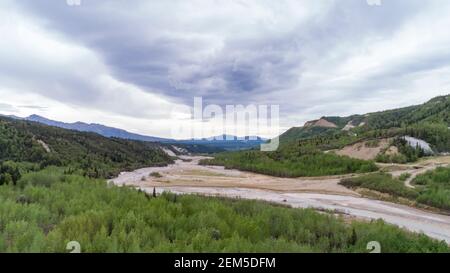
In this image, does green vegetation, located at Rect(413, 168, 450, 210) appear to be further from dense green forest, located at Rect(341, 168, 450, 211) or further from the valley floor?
the valley floor

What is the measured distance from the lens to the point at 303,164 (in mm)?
43312

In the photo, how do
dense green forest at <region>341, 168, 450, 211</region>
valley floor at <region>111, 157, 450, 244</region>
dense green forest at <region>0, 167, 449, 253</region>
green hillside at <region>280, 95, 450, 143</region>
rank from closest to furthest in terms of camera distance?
dense green forest at <region>0, 167, 449, 253</region>
valley floor at <region>111, 157, 450, 244</region>
dense green forest at <region>341, 168, 450, 211</region>
green hillside at <region>280, 95, 450, 143</region>

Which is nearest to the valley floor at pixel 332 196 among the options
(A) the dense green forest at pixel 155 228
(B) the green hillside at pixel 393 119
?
(A) the dense green forest at pixel 155 228

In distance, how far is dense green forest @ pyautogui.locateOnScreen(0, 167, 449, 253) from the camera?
7.63 m

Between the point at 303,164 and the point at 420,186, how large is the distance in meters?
17.4

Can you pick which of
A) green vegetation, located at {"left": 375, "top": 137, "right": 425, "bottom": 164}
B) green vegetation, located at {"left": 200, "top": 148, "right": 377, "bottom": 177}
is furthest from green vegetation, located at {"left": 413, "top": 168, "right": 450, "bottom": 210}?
green vegetation, located at {"left": 375, "top": 137, "right": 425, "bottom": 164}

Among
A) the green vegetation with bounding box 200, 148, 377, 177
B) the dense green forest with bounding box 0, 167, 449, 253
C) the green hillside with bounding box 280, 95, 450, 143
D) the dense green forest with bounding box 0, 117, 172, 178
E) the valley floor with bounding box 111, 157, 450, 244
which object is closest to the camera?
the dense green forest with bounding box 0, 167, 449, 253

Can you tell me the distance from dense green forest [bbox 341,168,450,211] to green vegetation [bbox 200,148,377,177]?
6.50 m

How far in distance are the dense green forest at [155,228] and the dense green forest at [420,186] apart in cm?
1218

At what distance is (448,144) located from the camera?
138 feet

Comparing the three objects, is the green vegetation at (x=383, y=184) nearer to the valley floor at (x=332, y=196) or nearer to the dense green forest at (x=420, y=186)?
the dense green forest at (x=420, y=186)

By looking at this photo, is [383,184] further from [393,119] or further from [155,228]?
[393,119]
